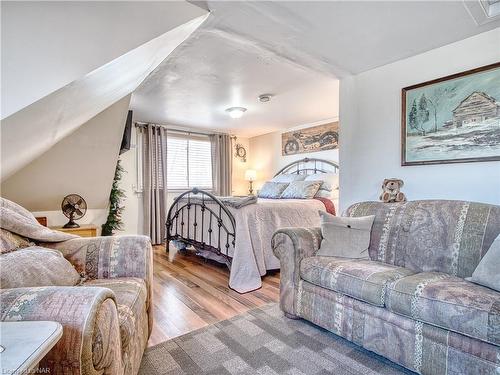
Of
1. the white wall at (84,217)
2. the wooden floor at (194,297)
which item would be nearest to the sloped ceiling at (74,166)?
the white wall at (84,217)

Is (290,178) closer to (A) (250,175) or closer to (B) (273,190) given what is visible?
(B) (273,190)

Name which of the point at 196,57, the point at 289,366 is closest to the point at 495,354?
the point at 289,366

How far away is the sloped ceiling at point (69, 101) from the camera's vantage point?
1.58 m

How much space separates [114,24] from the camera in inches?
56.6

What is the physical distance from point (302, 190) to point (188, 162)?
254 centimetres

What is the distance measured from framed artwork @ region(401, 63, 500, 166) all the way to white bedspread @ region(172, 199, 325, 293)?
1.37 meters

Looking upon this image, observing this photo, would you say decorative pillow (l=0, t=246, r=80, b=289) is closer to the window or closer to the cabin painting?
the cabin painting

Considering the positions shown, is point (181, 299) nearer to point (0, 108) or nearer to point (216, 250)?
point (216, 250)

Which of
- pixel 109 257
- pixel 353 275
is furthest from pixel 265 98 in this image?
pixel 109 257

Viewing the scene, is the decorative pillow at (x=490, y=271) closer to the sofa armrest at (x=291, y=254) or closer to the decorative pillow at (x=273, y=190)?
the sofa armrest at (x=291, y=254)

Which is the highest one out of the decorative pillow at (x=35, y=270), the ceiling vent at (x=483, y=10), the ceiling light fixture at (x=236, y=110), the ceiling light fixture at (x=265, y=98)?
the ceiling vent at (x=483, y=10)

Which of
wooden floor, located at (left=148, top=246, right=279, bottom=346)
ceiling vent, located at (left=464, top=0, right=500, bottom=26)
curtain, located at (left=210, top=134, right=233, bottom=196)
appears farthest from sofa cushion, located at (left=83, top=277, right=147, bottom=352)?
curtain, located at (left=210, top=134, right=233, bottom=196)

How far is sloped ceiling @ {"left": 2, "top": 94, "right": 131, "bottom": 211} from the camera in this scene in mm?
3025

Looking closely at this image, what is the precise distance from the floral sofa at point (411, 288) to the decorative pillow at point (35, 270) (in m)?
1.44
